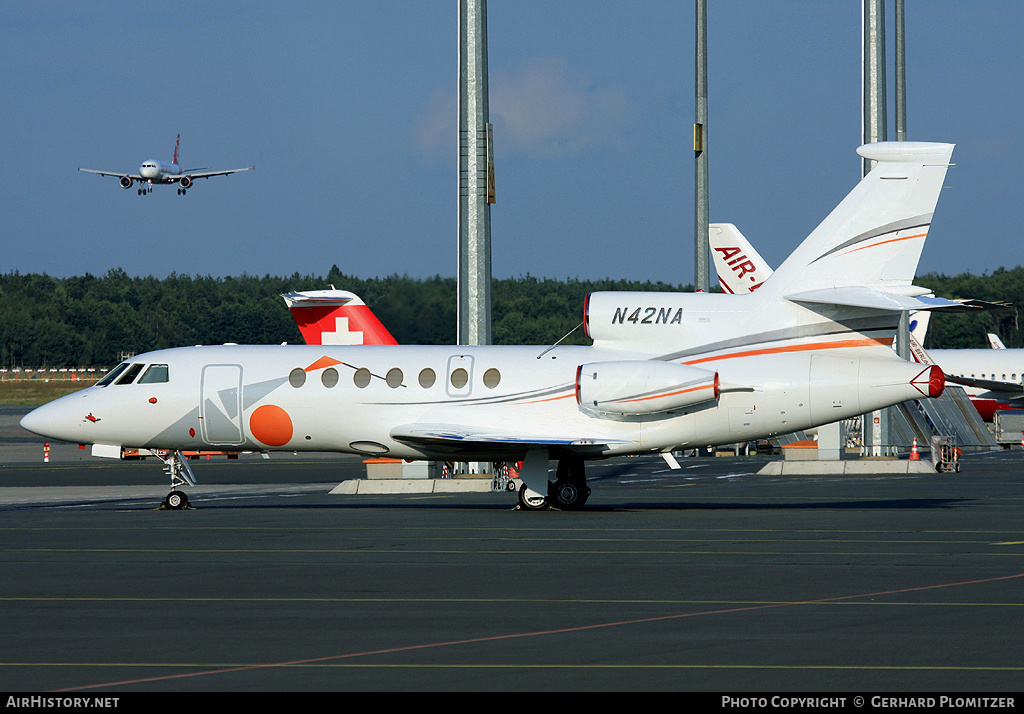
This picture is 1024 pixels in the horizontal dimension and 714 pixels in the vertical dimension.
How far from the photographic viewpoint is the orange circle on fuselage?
23.6m

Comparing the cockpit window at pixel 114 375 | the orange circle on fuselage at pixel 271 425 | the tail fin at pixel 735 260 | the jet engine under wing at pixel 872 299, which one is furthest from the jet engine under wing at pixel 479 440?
the tail fin at pixel 735 260

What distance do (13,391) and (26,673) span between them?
96974mm

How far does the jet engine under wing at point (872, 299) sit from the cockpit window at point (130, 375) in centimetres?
1262

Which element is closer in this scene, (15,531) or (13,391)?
(15,531)

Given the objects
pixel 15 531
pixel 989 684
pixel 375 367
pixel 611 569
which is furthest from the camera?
pixel 375 367

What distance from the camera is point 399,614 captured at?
11992mm

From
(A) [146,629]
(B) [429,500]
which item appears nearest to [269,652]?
(A) [146,629]

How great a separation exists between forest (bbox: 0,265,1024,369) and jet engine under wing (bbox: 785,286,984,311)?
17.7 metres

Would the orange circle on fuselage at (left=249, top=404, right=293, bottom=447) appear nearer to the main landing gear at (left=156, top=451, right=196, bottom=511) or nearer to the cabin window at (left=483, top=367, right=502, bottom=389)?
the main landing gear at (left=156, top=451, right=196, bottom=511)

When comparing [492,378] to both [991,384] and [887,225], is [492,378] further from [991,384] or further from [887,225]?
[991,384]

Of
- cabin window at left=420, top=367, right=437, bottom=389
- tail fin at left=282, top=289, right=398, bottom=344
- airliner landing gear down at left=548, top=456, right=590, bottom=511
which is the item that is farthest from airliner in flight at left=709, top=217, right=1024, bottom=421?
cabin window at left=420, top=367, right=437, bottom=389

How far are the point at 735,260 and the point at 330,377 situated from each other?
22183 mm

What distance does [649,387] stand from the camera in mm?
21734

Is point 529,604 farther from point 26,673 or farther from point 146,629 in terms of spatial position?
point 26,673
